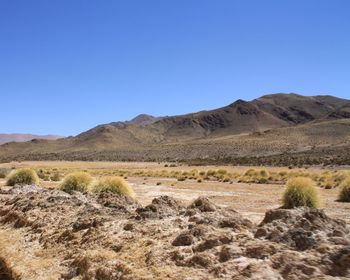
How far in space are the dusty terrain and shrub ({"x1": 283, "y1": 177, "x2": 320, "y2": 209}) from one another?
7.67 metres

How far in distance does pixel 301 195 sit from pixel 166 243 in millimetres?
11643

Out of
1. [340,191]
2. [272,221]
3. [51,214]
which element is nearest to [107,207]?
[51,214]

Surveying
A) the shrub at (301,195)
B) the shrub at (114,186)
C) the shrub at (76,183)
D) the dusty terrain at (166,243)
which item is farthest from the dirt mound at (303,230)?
the shrub at (76,183)

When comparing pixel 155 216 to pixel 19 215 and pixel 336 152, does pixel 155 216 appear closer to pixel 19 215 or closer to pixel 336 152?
pixel 19 215

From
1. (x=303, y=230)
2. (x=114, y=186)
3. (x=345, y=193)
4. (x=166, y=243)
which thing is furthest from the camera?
(x=345, y=193)

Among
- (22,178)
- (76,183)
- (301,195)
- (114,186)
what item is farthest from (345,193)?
(22,178)

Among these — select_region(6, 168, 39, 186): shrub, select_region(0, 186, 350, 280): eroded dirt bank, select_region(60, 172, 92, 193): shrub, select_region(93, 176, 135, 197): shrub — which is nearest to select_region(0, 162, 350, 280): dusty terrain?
select_region(0, 186, 350, 280): eroded dirt bank

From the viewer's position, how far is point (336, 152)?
9706 cm

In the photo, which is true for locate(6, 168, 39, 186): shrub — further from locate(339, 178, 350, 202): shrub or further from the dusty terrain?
locate(339, 178, 350, 202): shrub

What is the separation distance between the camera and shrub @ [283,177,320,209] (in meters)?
21.2

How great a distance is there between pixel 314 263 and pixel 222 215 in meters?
4.51

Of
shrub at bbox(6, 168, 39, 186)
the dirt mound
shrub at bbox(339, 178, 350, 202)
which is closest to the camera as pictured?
the dirt mound

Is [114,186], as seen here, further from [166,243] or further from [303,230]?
[303,230]

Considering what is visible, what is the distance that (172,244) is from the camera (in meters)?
10.9
